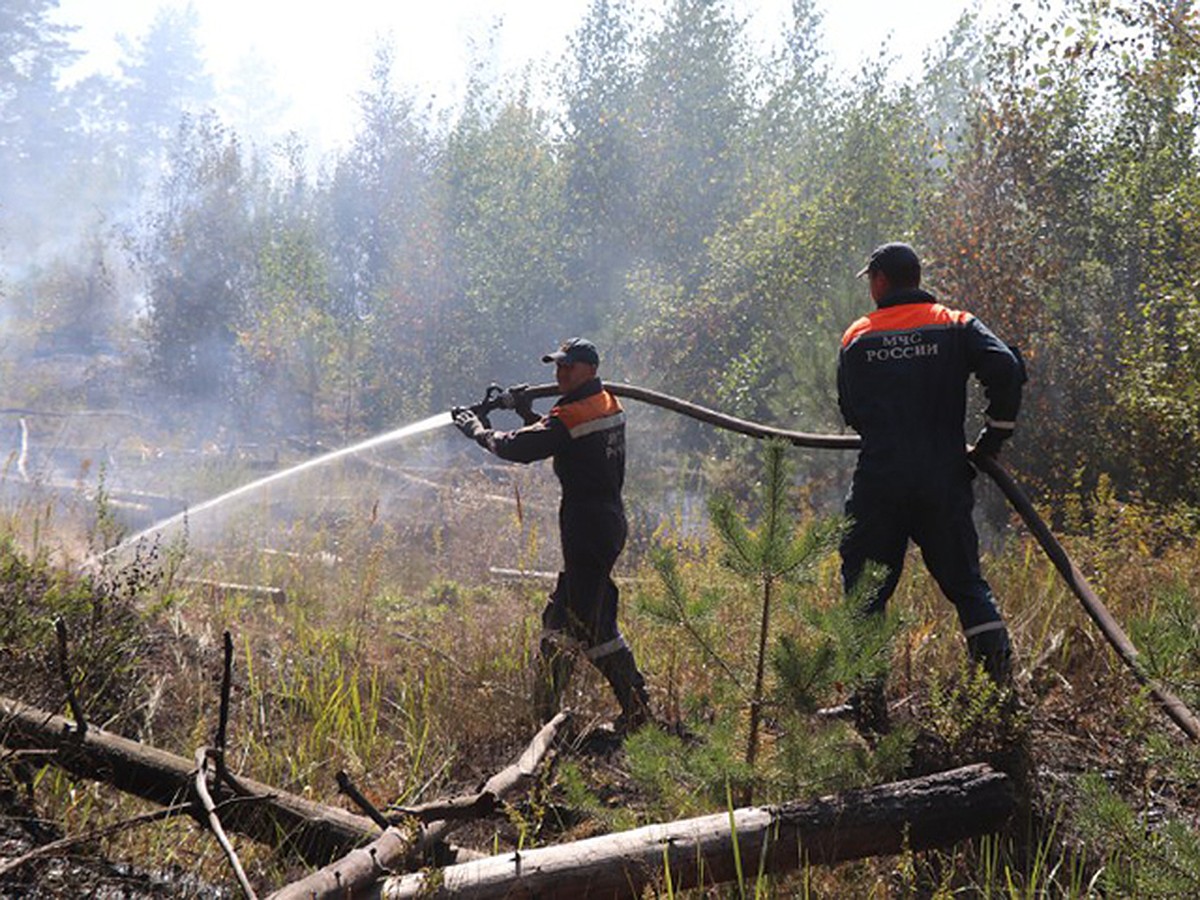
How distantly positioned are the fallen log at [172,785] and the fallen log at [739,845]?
61cm

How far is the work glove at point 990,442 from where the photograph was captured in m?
4.27

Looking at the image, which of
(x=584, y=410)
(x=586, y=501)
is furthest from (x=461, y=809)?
(x=584, y=410)

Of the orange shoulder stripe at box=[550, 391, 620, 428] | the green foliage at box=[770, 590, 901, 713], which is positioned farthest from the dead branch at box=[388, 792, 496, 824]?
the orange shoulder stripe at box=[550, 391, 620, 428]

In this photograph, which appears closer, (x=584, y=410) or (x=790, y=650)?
(x=790, y=650)

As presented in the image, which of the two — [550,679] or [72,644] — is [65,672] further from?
[550,679]

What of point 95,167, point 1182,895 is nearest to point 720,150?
point 1182,895

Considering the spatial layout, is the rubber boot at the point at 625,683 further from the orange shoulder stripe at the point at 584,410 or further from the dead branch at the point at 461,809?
the dead branch at the point at 461,809

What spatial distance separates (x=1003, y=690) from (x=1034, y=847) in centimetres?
53

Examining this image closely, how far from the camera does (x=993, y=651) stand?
13.1ft

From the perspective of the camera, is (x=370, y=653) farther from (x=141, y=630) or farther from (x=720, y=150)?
(x=720, y=150)

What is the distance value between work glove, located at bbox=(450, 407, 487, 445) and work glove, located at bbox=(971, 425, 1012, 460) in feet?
7.42

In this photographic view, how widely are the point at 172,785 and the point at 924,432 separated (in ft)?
10.2

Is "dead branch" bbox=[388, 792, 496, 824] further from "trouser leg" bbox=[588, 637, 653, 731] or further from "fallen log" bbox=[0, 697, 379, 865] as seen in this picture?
"trouser leg" bbox=[588, 637, 653, 731]

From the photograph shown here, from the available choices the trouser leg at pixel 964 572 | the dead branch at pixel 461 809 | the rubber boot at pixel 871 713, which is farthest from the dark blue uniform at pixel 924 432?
the dead branch at pixel 461 809
